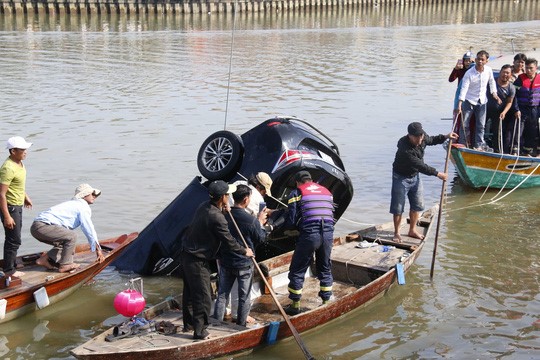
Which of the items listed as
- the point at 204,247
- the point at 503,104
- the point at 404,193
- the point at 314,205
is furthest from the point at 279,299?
the point at 503,104

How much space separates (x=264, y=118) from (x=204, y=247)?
14503 mm

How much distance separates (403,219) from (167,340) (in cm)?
534

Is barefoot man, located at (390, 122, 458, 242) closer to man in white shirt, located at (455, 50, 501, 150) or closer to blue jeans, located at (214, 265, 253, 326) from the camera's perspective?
blue jeans, located at (214, 265, 253, 326)

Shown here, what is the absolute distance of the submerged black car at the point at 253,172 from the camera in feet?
36.1

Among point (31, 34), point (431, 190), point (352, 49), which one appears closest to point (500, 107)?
point (431, 190)

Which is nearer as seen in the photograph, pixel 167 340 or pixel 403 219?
pixel 167 340

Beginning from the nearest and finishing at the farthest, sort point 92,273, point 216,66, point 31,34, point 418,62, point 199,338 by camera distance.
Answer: point 199,338 < point 92,273 < point 216,66 < point 418,62 < point 31,34

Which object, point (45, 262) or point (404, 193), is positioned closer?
point (45, 262)

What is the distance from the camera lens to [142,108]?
24531mm

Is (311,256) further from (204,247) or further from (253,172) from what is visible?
(253,172)

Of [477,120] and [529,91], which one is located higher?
[529,91]

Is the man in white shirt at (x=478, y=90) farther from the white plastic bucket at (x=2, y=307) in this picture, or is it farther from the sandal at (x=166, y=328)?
the white plastic bucket at (x=2, y=307)

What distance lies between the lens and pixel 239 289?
29.8ft

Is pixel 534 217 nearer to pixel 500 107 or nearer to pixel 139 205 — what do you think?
pixel 500 107
